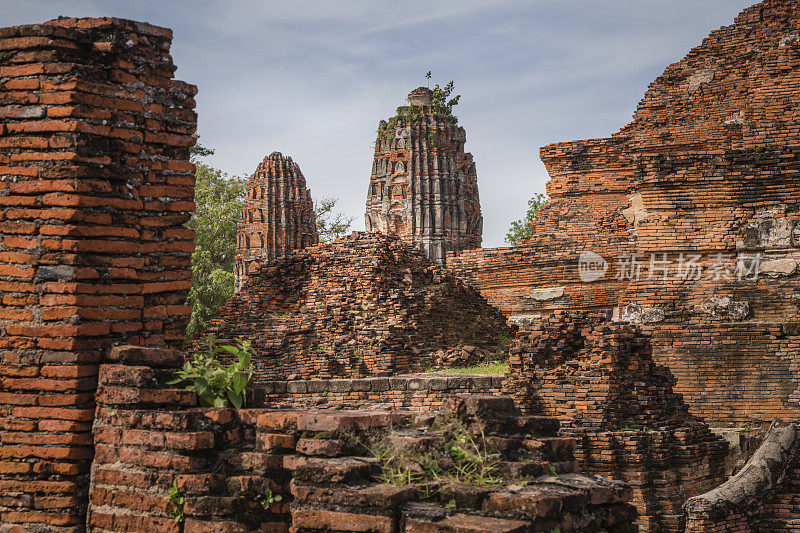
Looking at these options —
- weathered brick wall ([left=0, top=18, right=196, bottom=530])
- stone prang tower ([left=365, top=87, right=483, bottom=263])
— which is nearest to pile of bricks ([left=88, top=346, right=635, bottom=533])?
weathered brick wall ([left=0, top=18, right=196, bottom=530])

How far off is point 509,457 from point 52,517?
7.93 feet

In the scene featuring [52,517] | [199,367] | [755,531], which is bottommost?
[755,531]

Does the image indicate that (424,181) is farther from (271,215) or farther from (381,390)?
(381,390)

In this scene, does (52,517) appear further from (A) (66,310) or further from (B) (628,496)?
(B) (628,496)

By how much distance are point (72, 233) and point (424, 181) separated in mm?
26742

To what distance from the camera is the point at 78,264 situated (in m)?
4.68

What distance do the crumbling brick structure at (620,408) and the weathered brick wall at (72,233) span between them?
6292 millimetres

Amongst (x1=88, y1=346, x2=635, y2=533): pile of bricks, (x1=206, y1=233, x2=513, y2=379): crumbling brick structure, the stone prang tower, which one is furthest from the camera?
the stone prang tower

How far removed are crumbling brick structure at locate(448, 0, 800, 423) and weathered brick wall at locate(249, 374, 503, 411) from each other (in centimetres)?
269

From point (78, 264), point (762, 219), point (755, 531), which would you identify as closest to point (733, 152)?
point (762, 219)

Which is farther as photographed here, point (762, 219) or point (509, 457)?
point (762, 219)

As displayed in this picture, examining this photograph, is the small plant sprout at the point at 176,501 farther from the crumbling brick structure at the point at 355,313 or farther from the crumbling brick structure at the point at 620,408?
the crumbling brick structure at the point at 355,313

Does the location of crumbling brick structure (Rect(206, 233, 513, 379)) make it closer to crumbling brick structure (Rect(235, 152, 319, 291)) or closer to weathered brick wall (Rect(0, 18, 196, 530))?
weathered brick wall (Rect(0, 18, 196, 530))

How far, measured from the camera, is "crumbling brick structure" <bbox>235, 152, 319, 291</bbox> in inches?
1149
